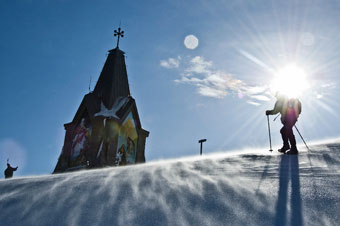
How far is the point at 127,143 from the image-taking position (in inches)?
1003

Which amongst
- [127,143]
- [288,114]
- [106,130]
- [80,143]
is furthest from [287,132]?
[80,143]

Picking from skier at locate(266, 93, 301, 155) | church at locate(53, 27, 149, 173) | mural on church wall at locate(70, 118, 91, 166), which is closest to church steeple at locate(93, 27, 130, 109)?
church at locate(53, 27, 149, 173)

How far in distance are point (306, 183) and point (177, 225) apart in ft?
5.09

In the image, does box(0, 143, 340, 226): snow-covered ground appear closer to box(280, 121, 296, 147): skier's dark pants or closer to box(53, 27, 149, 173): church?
box(280, 121, 296, 147): skier's dark pants

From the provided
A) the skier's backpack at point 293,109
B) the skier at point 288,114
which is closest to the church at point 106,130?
the skier at point 288,114

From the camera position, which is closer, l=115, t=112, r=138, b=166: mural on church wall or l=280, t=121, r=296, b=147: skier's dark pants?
A: l=280, t=121, r=296, b=147: skier's dark pants

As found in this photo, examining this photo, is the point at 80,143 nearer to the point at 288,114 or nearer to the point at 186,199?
the point at 288,114

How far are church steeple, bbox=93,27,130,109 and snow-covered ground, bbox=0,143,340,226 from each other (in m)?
23.3

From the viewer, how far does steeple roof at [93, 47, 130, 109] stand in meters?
27.7

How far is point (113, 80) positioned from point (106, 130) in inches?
239

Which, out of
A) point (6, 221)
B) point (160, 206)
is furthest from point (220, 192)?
point (6, 221)

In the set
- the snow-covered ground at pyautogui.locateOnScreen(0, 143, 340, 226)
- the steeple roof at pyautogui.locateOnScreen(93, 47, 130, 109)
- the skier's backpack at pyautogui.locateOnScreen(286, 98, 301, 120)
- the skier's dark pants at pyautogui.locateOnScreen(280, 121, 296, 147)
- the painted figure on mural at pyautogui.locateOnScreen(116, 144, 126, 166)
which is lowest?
the snow-covered ground at pyautogui.locateOnScreen(0, 143, 340, 226)

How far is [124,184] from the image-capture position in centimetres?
359

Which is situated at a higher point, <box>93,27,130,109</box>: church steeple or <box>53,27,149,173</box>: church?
<box>93,27,130,109</box>: church steeple
